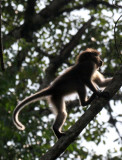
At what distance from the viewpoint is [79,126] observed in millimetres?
4016

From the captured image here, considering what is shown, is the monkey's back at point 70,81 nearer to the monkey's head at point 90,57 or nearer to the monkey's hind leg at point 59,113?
the monkey's hind leg at point 59,113

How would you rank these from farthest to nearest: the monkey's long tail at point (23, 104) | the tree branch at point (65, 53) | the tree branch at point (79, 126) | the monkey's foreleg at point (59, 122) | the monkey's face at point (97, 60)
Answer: the tree branch at point (65, 53) < the monkey's face at point (97, 60) < the monkey's foreleg at point (59, 122) < the monkey's long tail at point (23, 104) < the tree branch at point (79, 126)

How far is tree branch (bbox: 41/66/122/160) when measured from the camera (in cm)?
380

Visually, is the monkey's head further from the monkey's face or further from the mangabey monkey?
the mangabey monkey

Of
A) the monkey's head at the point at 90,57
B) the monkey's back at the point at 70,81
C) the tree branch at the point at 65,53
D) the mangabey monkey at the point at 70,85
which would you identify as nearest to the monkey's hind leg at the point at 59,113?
the mangabey monkey at the point at 70,85

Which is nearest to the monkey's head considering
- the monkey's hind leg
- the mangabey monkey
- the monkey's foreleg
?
the mangabey monkey

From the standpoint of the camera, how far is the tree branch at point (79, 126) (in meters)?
3.80

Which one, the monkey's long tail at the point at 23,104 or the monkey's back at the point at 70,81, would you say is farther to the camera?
the monkey's back at the point at 70,81

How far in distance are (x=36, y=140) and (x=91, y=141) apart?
3.28 metres

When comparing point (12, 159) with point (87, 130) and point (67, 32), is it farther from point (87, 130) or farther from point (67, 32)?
point (67, 32)

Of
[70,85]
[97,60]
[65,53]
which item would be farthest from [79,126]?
[65,53]

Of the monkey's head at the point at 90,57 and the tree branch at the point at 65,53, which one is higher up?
the tree branch at the point at 65,53

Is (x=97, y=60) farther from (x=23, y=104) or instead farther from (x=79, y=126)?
(x=79, y=126)

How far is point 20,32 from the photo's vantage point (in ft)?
31.6
